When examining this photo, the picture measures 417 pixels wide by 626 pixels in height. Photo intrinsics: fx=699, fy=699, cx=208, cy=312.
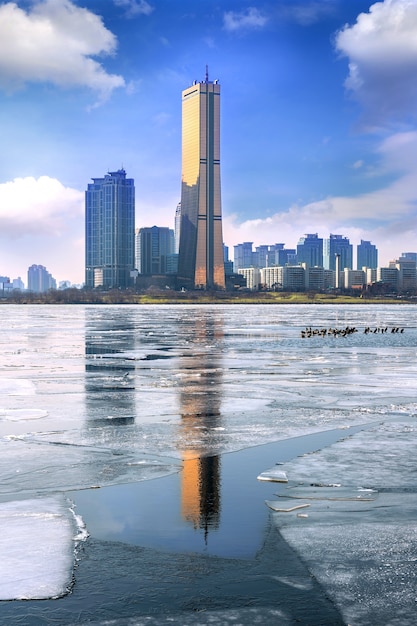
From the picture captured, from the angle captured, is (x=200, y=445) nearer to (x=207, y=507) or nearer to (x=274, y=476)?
(x=274, y=476)

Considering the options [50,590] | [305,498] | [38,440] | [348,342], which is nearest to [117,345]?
[348,342]

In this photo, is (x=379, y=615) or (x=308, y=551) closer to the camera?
(x=379, y=615)

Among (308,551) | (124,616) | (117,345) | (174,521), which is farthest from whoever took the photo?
(117,345)

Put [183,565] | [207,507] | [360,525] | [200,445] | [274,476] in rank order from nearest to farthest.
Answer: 1. [183,565]
2. [360,525]
3. [207,507]
4. [274,476]
5. [200,445]

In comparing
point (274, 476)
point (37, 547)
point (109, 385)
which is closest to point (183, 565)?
point (37, 547)

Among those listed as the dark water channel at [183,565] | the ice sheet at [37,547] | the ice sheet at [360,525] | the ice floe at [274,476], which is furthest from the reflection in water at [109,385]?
the ice sheet at [37,547]

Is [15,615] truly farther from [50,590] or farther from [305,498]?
[305,498]

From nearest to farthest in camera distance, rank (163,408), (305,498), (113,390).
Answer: (305,498), (163,408), (113,390)
